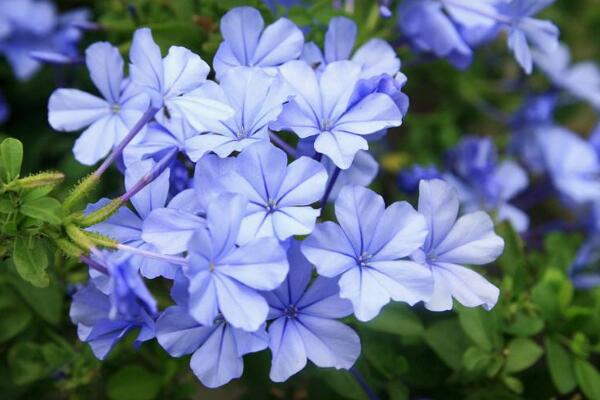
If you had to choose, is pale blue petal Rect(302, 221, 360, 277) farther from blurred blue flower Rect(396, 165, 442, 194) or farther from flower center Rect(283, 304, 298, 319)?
blurred blue flower Rect(396, 165, 442, 194)

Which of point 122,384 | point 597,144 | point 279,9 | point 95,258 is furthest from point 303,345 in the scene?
point 597,144

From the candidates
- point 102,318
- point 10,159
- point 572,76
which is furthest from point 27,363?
point 572,76

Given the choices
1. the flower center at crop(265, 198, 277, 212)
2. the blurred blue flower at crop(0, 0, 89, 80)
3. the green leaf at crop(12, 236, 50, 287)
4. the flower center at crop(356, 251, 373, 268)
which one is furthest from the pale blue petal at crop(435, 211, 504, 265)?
the blurred blue flower at crop(0, 0, 89, 80)

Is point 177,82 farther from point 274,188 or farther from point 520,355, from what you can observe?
point 520,355

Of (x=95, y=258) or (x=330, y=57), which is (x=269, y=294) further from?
(x=330, y=57)

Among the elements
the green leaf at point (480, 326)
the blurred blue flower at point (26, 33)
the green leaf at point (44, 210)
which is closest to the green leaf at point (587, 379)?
the green leaf at point (480, 326)

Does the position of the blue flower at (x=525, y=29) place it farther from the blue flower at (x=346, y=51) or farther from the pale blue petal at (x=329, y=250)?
the pale blue petal at (x=329, y=250)
